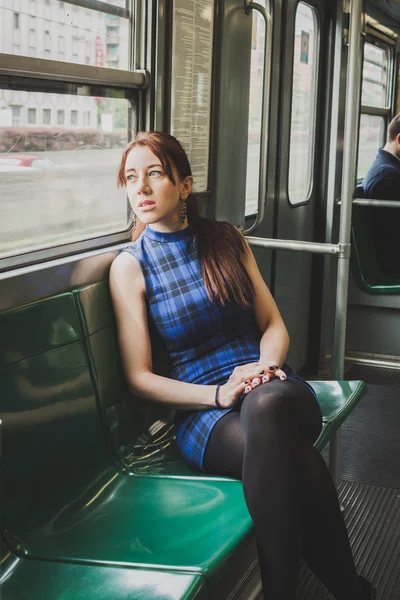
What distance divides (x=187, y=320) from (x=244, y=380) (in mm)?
276

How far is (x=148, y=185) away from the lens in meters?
2.47

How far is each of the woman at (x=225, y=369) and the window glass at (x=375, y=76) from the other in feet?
10.8

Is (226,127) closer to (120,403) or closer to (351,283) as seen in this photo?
(120,403)

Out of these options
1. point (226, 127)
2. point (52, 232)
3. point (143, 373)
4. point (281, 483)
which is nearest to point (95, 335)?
point (143, 373)

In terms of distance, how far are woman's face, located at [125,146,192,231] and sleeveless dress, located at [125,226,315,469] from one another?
0.11 m

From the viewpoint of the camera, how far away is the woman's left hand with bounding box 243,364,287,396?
7.48 feet

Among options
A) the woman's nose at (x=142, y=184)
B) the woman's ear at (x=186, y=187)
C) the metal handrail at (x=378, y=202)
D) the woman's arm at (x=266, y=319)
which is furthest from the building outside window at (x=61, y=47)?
the metal handrail at (x=378, y=202)

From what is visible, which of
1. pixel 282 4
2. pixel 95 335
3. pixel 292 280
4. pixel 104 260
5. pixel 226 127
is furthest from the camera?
pixel 292 280

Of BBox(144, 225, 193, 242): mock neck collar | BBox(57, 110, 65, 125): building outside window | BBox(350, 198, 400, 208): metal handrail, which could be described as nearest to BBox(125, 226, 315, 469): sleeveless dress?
BBox(144, 225, 193, 242): mock neck collar

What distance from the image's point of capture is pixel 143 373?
2406 millimetres

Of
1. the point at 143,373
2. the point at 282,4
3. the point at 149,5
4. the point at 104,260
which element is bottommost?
the point at 143,373

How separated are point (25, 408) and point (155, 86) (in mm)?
1329

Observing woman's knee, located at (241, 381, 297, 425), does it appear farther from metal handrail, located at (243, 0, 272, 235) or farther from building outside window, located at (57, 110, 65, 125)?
metal handrail, located at (243, 0, 272, 235)

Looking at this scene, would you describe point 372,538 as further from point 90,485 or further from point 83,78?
point 83,78
